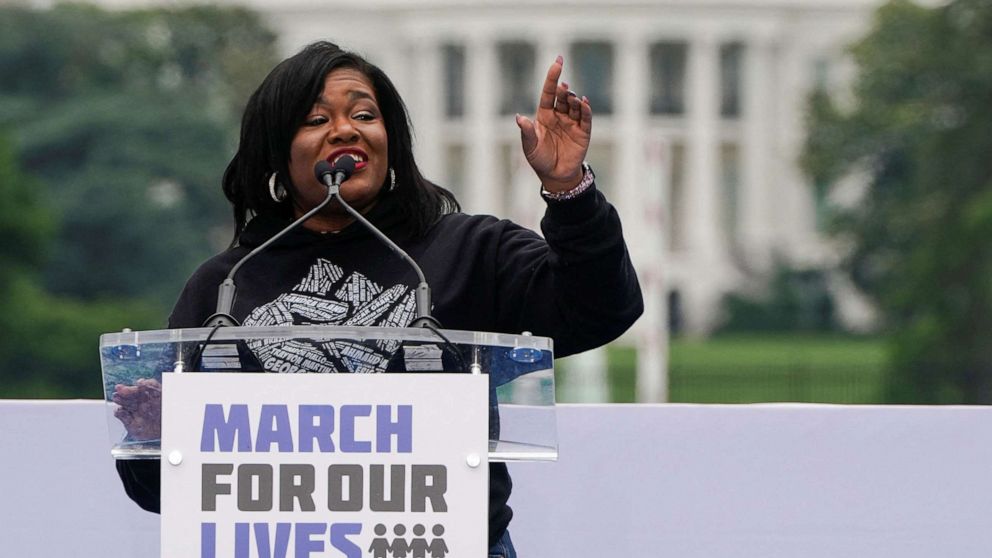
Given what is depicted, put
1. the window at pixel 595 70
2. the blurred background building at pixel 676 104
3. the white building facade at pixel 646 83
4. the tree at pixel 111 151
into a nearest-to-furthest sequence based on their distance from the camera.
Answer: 1. the tree at pixel 111 151
2. the blurred background building at pixel 676 104
3. the white building facade at pixel 646 83
4. the window at pixel 595 70

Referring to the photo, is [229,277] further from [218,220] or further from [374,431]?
[218,220]

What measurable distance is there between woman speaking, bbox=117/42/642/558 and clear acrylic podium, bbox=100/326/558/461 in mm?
224

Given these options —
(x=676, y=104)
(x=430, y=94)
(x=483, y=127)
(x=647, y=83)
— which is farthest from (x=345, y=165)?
(x=430, y=94)

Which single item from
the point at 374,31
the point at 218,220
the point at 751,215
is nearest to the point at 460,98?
the point at 374,31

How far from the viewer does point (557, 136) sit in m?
3.30

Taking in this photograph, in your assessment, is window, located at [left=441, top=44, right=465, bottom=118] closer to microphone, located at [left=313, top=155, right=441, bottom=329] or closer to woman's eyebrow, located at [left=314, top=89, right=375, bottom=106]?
woman's eyebrow, located at [left=314, top=89, right=375, bottom=106]

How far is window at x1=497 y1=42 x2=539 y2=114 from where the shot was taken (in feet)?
265

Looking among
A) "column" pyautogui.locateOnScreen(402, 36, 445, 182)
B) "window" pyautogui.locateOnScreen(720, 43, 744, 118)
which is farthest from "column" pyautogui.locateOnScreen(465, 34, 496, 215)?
"window" pyautogui.locateOnScreen(720, 43, 744, 118)

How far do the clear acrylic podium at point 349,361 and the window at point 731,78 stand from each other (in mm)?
79138

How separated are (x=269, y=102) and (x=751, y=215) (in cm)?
7772

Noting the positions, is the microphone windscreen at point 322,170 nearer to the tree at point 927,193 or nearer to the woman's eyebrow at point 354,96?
the woman's eyebrow at point 354,96

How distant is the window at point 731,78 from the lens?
82.0 metres

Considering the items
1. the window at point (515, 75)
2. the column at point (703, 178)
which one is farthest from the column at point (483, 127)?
the column at point (703, 178)

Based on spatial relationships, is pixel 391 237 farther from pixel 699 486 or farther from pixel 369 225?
pixel 699 486
